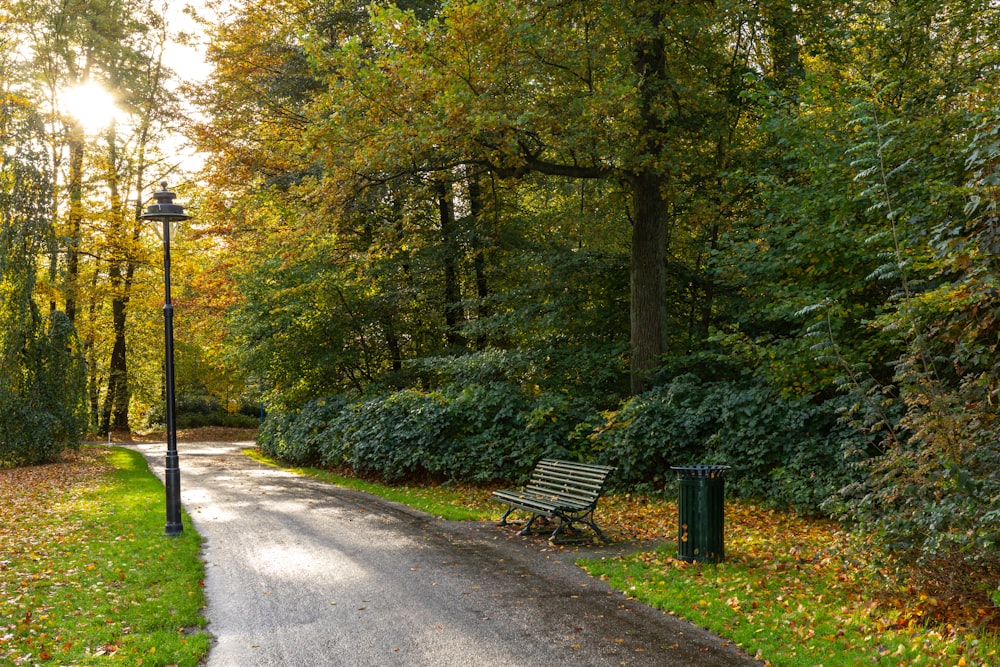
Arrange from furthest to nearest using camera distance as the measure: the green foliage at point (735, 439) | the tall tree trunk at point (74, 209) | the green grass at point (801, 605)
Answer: the tall tree trunk at point (74, 209) < the green foliage at point (735, 439) < the green grass at point (801, 605)

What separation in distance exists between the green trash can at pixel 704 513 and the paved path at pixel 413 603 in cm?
127

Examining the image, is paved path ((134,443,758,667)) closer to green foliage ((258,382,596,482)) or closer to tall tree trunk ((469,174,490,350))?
green foliage ((258,382,596,482))

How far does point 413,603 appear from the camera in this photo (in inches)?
276

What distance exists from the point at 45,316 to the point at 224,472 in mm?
6519

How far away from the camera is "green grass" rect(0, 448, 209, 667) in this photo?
5.85m

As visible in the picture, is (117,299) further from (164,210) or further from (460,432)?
(164,210)

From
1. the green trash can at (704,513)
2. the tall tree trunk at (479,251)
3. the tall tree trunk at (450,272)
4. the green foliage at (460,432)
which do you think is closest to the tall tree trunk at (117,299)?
the tall tree trunk at (450,272)

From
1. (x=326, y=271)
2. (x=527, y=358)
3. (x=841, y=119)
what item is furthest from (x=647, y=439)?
(x=326, y=271)

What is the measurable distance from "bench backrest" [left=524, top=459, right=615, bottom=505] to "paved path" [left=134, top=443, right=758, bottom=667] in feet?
2.56

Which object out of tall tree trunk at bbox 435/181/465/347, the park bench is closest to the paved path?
the park bench

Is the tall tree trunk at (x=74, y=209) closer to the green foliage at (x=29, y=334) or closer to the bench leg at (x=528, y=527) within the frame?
the green foliage at (x=29, y=334)

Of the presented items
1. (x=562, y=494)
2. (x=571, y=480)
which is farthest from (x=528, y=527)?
(x=571, y=480)

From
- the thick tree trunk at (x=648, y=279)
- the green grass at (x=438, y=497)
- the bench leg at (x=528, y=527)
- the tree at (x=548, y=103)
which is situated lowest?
the green grass at (x=438, y=497)

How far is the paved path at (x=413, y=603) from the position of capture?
18.7 feet
